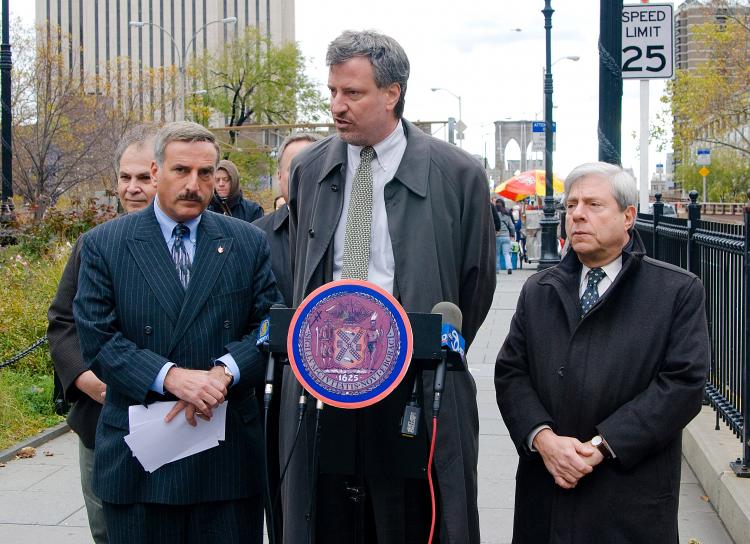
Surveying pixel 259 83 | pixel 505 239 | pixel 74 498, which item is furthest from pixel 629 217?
pixel 259 83

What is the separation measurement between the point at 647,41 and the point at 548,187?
17.1m

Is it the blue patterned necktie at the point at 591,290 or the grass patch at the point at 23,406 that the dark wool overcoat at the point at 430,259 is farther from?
the grass patch at the point at 23,406

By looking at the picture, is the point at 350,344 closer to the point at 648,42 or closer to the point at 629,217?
the point at 629,217

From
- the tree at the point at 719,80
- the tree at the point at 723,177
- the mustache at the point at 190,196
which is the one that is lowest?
the mustache at the point at 190,196

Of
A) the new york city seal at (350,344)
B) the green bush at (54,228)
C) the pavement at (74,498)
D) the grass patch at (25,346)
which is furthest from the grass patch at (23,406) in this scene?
the green bush at (54,228)

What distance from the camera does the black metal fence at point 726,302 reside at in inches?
224

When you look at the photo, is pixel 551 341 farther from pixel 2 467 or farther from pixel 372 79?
pixel 2 467

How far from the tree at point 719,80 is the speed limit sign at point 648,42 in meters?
34.1

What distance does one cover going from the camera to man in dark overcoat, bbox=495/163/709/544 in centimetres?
338

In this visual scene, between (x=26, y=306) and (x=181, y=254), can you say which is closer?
(x=181, y=254)

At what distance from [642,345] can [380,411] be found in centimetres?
95

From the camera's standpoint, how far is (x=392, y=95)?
3518mm

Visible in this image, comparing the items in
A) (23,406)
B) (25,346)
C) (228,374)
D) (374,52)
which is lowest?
(23,406)

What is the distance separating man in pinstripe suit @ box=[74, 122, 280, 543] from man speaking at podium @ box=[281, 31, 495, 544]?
185 mm
